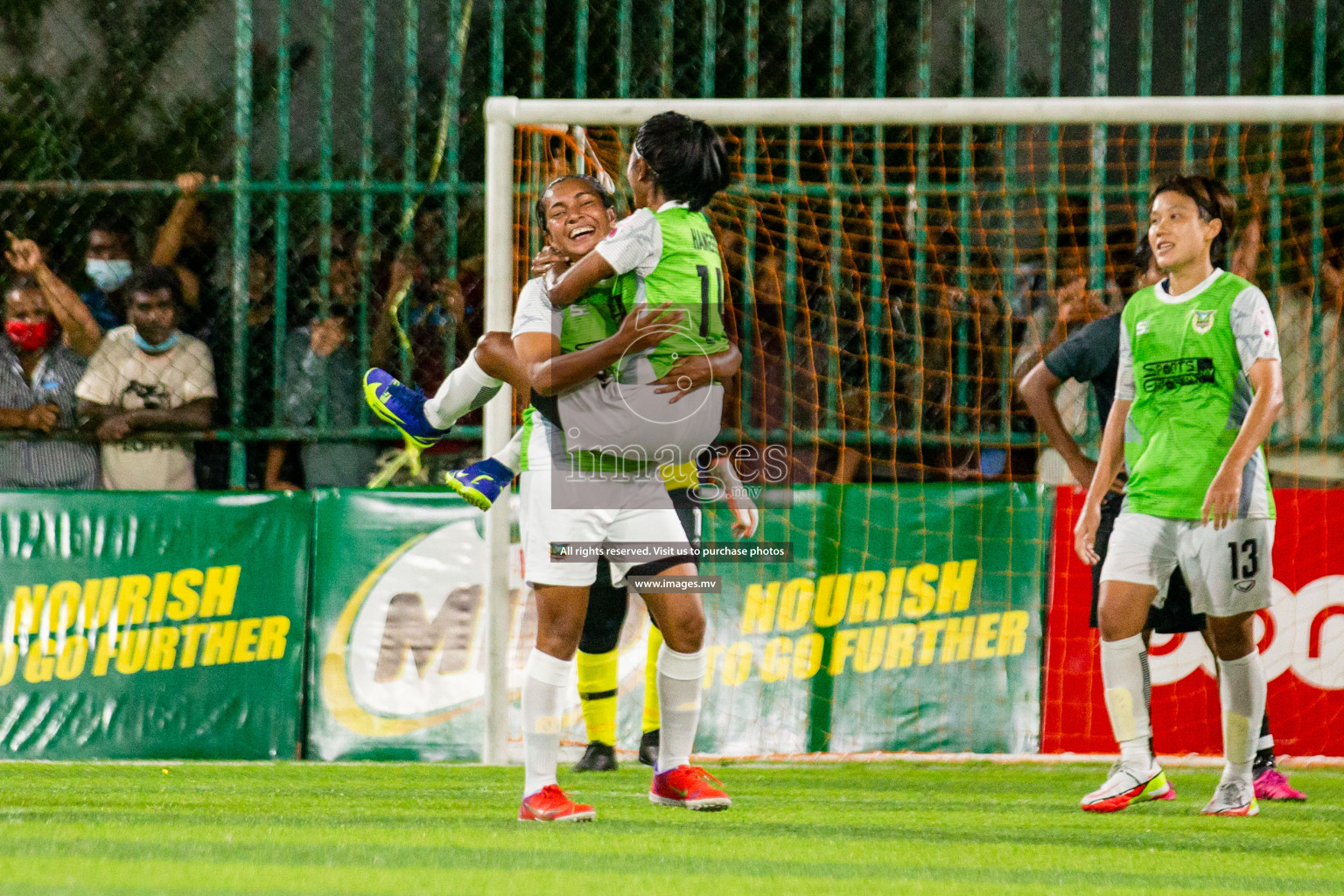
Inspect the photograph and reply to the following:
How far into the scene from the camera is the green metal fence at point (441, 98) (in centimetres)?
793

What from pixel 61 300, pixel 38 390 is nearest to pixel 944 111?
pixel 61 300

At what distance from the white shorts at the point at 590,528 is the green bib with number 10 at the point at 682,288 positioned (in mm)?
372

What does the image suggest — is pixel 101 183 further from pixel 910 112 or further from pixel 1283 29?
pixel 1283 29

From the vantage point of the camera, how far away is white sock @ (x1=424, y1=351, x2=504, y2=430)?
16.8 ft

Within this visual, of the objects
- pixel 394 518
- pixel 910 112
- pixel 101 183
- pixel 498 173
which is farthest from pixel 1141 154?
pixel 101 183

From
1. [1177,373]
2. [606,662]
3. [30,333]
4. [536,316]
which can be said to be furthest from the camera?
[30,333]

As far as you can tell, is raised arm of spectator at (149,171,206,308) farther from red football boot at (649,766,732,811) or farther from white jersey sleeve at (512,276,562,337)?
red football boot at (649,766,732,811)

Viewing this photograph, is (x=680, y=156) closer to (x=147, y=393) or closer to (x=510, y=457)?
(x=510, y=457)

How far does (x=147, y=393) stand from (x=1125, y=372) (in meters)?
4.79

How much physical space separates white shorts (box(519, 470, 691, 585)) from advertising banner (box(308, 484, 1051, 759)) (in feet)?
8.16

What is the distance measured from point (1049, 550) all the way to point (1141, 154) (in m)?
1.84

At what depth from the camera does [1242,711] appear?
206 inches

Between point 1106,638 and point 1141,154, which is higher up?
point 1141,154

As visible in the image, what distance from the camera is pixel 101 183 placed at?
8.13 meters
